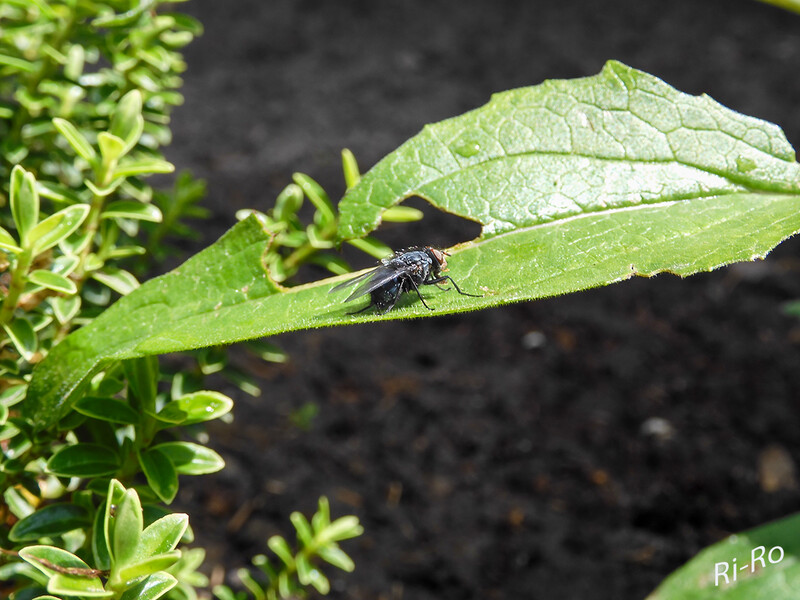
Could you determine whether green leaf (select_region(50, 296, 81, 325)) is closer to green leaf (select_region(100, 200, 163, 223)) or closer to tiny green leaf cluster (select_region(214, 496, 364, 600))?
green leaf (select_region(100, 200, 163, 223))

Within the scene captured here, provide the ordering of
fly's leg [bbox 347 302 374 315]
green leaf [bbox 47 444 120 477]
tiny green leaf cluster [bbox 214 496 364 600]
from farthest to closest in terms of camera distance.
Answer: tiny green leaf cluster [bbox 214 496 364 600]
fly's leg [bbox 347 302 374 315]
green leaf [bbox 47 444 120 477]

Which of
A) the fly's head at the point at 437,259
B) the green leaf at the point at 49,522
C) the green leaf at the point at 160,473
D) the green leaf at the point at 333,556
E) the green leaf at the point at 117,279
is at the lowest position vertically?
the green leaf at the point at 333,556

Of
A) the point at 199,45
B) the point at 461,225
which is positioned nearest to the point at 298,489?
the point at 461,225

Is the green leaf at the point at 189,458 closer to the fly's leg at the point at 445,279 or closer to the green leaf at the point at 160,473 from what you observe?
the green leaf at the point at 160,473

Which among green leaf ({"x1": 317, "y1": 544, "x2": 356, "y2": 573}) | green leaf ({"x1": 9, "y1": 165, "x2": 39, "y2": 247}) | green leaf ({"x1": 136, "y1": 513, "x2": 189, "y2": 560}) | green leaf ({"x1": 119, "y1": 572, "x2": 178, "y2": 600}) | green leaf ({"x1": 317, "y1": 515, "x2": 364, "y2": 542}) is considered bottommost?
green leaf ({"x1": 317, "y1": 544, "x2": 356, "y2": 573})

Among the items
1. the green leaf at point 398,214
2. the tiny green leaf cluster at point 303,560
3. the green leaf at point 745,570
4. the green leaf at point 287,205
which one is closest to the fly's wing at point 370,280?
the green leaf at point 398,214

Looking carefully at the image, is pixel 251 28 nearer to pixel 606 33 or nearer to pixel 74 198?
pixel 606 33

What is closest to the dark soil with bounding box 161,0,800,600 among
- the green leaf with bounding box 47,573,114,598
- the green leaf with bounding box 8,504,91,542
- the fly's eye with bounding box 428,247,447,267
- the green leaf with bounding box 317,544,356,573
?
the green leaf with bounding box 317,544,356,573
